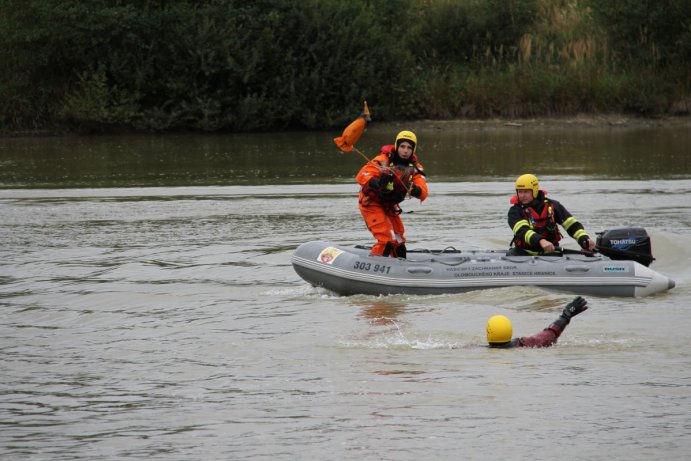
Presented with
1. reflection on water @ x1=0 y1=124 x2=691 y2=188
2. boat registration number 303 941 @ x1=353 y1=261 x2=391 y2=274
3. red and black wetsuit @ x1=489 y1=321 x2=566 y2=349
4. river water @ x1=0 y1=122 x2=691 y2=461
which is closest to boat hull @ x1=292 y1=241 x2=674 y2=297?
boat registration number 303 941 @ x1=353 y1=261 x2=391 y2=274

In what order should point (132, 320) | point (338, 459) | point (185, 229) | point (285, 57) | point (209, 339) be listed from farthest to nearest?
1. point (285, 57)
2. point (185, 229)
3. point (132, 320)
4. point (209, 339)
5. point (338, 459)

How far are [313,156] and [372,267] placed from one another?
15.9 m

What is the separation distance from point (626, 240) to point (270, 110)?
22502 millimetres

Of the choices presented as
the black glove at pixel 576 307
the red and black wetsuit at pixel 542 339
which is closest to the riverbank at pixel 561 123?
the red and black wetsuit at pixel 542 339

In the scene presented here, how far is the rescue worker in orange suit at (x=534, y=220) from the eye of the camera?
1244 centimetres

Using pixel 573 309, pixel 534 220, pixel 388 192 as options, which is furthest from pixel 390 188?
pixel 573 309

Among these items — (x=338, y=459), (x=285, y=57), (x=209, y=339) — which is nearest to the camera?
(x=338, y=459)

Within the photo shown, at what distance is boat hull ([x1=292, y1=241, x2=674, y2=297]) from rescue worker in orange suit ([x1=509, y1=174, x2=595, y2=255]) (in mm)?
206

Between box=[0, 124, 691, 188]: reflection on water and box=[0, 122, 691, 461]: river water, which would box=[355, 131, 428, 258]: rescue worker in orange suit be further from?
box=[0, 124, 691, 188]: reflection on water

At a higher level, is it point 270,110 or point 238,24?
point 238,24

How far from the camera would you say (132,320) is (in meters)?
11.8

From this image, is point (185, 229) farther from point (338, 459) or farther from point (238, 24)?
point (238, 24)

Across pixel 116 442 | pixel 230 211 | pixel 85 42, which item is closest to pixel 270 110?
pixel 85 42

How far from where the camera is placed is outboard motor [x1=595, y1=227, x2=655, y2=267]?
12484 mm
